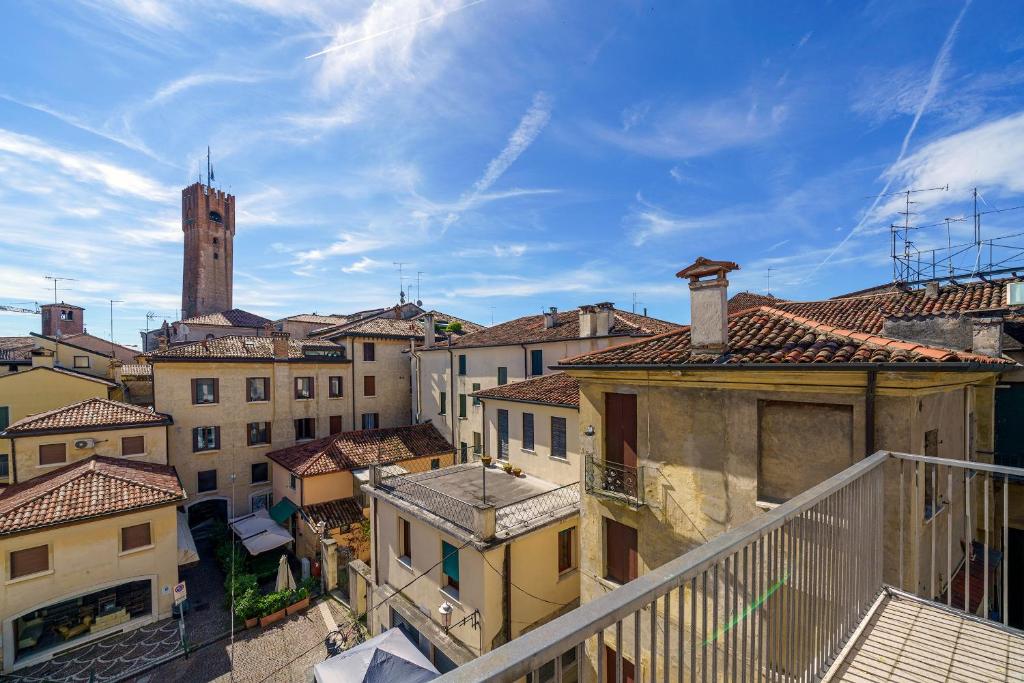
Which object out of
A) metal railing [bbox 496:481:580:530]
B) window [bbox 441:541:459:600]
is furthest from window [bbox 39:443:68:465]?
metal railing [bbox 496:481:580:530]

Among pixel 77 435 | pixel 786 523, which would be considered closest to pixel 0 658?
pixel 77 435

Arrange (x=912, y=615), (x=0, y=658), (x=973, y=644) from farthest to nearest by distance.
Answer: (x=0, y=658) → (x=912, y=615) → (x=973, y=644)

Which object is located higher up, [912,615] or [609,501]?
[912,615]

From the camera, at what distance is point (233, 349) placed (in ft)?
83.5

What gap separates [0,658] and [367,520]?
11.3 m

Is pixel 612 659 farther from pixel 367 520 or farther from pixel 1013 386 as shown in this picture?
pixel 367 520

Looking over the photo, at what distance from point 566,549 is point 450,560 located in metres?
3.56

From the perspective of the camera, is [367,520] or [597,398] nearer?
[597,398]

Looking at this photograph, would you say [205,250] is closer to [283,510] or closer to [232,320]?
[232,320]

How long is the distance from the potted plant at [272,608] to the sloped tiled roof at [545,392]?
10852 millimetres

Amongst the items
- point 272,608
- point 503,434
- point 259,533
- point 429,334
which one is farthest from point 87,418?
point 503,434

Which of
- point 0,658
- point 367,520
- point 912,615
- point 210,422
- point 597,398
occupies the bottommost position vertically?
point 0,658

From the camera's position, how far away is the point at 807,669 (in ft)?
9.17

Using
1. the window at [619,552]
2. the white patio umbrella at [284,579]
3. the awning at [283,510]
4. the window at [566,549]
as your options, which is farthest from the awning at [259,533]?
the window at [619,552]
